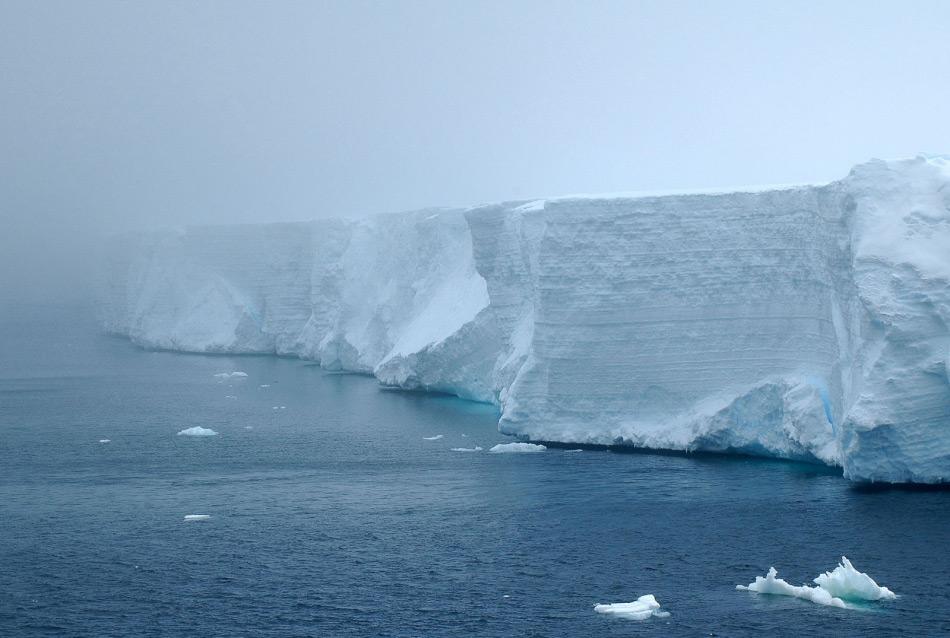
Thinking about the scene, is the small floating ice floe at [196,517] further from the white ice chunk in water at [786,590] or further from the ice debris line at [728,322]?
the white ice chunk in water at [786,590]

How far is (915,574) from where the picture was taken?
40.0 feet

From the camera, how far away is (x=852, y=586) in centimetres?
1145

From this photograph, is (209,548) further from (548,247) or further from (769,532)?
(548,247)

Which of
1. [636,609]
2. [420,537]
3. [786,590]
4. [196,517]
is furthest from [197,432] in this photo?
[786,590]

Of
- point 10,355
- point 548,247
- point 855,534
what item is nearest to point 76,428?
point 548,247

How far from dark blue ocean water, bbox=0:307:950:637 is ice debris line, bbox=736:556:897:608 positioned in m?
0.17

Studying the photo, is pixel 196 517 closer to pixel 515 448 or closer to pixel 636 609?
pixel 515 448

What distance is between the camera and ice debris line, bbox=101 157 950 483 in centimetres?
1568

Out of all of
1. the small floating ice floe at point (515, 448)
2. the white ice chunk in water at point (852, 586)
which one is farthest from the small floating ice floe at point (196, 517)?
the white ice chunk in water at point (852, 586)

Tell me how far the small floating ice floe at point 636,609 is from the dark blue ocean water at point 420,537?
0.50 feet

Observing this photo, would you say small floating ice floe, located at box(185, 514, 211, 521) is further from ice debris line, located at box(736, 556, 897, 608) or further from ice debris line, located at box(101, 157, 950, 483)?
ice debris line, located at box(736, 556, 897, 608)

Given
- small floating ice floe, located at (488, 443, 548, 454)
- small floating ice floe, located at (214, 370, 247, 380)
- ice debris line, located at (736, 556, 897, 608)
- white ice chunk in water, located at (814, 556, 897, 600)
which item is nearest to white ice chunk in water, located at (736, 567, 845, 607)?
ice debris line, located at (736, 556, 897, 608)

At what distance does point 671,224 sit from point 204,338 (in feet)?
87.3

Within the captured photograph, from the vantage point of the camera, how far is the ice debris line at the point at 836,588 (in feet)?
37.3
